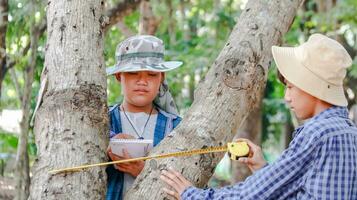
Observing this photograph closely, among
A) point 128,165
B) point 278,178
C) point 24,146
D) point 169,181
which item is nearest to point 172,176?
point 169,181

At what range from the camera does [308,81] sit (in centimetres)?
185

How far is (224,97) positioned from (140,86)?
353 mm

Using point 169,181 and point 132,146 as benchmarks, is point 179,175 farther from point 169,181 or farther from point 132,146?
point 132,146

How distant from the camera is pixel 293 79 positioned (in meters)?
1.87

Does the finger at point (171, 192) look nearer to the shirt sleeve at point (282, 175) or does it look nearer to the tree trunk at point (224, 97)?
the tree trunk at point (224, 97)

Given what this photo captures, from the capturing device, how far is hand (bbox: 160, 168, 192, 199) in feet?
6.48

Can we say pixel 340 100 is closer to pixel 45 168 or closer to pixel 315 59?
pixel 315 59

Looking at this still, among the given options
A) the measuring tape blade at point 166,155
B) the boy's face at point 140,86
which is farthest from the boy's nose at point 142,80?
the measuring tape blade at point 166,155

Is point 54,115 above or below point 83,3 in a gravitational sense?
below

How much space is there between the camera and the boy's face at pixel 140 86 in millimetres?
2381

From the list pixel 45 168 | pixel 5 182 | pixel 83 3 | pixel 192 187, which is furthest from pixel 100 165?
pixel 5 182

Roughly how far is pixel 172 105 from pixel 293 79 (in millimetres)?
748

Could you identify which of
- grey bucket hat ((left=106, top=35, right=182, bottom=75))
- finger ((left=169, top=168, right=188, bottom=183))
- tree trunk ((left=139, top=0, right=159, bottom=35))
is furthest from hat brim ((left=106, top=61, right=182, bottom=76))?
tree trunk ((left=139, top=0, right=159, bottom=35))

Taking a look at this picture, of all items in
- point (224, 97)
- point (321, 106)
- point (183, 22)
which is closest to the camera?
point (321, 106)
